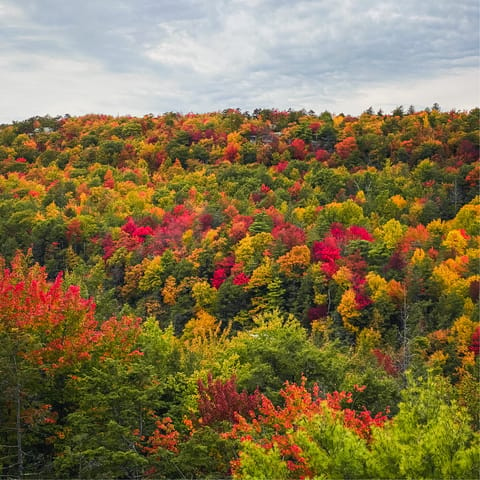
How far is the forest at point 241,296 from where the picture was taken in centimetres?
1506

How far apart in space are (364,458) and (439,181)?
7442 centimetres

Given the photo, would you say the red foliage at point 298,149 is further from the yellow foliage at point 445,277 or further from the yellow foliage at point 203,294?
the yellow foliage at point 445,277

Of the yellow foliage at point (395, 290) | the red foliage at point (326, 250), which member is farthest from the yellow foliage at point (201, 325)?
the yellow foliage at point (395, 290)

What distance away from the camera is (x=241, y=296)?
2233 inches

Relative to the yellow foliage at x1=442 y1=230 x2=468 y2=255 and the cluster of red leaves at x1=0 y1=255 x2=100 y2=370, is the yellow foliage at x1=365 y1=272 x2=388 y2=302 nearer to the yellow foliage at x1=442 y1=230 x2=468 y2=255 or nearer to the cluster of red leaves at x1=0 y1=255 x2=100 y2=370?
the yellow foliage at x1=442 y1=230 x2=468 y2=255

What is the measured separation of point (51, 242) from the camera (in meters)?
73.8

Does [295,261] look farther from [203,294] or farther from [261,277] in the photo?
[203,294]

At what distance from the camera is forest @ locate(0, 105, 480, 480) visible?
15065mm

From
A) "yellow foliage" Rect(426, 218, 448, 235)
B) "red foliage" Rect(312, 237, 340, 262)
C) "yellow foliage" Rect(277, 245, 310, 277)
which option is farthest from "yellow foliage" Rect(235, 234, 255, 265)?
"yellow foliage" Rect(426, 218, 448, 235)

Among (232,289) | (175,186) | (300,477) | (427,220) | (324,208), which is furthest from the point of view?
(175,186)

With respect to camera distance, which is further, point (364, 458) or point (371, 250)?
point (371, 250)

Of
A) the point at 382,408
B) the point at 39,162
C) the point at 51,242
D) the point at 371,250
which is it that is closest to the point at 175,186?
the point at 51,242

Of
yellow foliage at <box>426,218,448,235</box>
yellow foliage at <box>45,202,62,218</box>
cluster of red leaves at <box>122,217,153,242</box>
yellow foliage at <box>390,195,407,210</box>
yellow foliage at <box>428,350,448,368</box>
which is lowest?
yellow foliage at <box>428,350,448,368</box>

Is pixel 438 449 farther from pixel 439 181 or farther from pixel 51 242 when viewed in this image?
A: pixel 439 181
